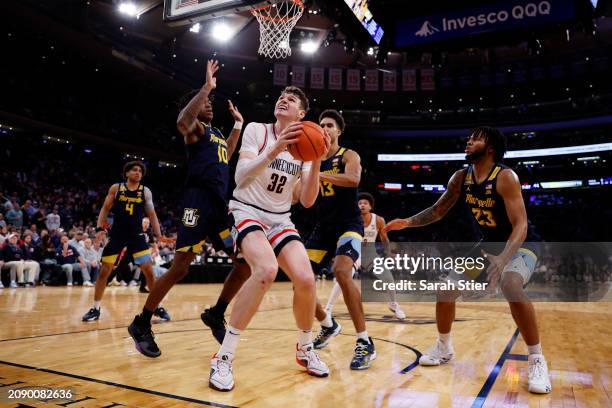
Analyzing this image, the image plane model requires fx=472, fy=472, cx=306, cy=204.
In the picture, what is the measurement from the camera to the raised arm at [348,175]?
4258 millimetres

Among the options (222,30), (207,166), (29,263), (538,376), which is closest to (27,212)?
(29,263)

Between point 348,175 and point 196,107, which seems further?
point 348,175

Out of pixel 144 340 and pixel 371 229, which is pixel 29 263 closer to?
pixel 371 229

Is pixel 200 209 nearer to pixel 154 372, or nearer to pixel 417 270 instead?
pixel 154 372

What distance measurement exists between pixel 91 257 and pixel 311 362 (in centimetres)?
1130

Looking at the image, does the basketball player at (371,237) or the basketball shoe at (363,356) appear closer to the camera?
the basketball shoe at (363,356)

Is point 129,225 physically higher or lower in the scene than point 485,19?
lower

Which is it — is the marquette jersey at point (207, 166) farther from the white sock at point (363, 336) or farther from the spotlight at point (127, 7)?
the spotlight at point (127, 7)

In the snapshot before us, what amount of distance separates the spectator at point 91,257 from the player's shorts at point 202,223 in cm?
981

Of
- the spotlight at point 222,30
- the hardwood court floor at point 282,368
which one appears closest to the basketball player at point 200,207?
the hardwood court floor at point 282,368

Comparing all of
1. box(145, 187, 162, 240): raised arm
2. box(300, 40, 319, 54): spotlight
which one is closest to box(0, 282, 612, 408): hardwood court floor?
box(145, 187, 162, 240): raised arm

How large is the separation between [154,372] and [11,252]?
9881 millimetres

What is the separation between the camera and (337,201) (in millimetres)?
4641

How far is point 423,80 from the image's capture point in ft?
87.8
